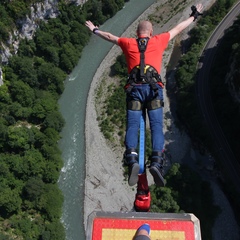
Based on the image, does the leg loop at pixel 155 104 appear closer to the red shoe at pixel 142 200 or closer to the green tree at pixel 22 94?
the red shoe at pixel 142 200

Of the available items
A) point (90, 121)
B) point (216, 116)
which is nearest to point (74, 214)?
point (90, 121)

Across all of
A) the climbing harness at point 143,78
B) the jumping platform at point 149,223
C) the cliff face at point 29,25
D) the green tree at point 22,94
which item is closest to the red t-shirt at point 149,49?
the climbing harness at point 143,78

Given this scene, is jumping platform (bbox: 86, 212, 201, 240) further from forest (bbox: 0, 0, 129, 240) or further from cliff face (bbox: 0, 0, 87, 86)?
cliff face (bbox: 0, 0, 87, 86)

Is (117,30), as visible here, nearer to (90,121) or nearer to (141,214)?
(90,121)

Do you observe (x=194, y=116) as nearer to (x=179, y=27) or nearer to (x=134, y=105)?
(x=179, y=27)

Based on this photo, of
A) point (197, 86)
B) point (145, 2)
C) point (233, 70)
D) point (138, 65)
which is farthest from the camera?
point (145, 2)
